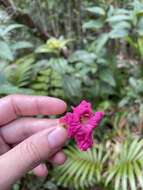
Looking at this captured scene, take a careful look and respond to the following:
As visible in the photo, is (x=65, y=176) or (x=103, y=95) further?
(x=103, y=95)

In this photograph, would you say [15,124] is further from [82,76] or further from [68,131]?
[82,76]

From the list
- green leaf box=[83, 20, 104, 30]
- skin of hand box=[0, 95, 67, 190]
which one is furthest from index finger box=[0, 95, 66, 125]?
green leaf box=[83, 20, 104, 30]

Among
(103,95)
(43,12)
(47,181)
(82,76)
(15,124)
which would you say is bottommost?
(47,181)

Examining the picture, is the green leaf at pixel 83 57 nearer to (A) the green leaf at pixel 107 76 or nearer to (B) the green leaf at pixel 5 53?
(A) the green leaf at pixel 107 76

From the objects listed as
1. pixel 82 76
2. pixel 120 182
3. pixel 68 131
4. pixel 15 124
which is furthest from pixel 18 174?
pixel 82 76

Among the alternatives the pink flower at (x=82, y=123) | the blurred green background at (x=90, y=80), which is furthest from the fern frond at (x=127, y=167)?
the pink flower at (x=82, y=123)

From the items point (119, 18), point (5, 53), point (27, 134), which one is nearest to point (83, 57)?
point (119, 18)
